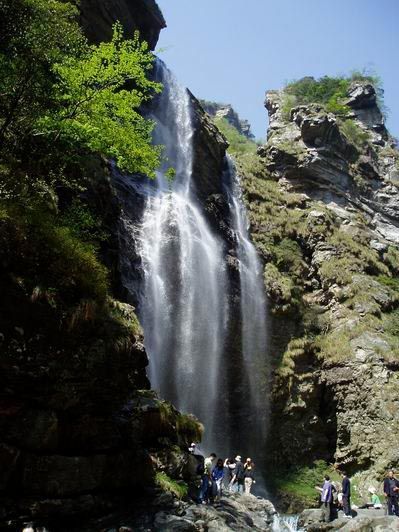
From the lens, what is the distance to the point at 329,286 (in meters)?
30.0

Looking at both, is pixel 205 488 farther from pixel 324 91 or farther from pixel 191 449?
pixel 324 91

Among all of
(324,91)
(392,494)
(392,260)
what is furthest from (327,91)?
(392,494)

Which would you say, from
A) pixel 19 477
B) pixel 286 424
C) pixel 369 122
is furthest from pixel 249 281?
pixel 369 122

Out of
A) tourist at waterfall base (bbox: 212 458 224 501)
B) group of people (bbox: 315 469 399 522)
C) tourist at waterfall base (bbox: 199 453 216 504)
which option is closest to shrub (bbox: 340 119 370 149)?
group of people (bbox: 315 469 399 522)

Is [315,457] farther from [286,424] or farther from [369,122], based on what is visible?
[369,122]

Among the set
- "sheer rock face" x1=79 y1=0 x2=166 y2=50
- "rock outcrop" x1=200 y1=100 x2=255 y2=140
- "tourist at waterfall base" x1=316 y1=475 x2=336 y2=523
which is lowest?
"tourist at waterfall base" x1=316 y1=475 x2=336 y2=523

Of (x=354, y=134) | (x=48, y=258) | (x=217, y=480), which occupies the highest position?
(x=354, y=134)

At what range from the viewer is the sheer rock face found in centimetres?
2742

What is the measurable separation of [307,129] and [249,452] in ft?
88.0

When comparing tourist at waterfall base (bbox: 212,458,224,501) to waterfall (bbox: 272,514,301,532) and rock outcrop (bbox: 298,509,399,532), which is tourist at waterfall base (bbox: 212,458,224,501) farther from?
rock outcrop (bbox: 298,509,399,532)

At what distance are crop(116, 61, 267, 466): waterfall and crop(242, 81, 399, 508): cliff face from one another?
4.49ft

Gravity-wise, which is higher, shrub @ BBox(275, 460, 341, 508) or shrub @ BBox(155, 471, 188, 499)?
shrub @ BBox(275, 460, 341, 508)

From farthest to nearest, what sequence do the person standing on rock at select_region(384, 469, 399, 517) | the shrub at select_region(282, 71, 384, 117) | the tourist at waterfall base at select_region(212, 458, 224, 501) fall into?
the shrub at select_region(282, 71, 384, 117) < the person standing on rock at select_region(384, 469, 399, 517) < the tourist at waterfall base at select_region(212, 458, 224, 501)

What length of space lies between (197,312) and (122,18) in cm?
1927
